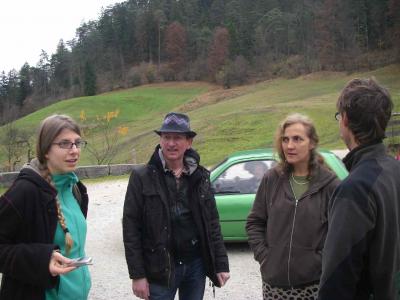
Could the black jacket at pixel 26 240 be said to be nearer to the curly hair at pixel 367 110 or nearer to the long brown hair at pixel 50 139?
the long brown hair at pixel 50 139

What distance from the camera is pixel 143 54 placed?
3583 inches

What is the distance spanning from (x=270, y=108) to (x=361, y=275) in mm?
31218

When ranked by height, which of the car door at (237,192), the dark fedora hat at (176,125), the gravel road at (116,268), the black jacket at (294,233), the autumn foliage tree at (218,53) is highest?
the autumn foliage tree at (218,53)

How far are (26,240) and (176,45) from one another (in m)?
82.3

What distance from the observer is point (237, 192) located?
6.98 meters

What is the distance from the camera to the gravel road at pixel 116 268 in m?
5.73

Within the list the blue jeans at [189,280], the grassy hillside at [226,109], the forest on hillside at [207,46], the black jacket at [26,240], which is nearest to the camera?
the black jacket at [26,240]

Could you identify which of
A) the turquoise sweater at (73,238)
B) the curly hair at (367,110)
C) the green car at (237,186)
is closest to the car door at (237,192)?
the green car at (237,186)

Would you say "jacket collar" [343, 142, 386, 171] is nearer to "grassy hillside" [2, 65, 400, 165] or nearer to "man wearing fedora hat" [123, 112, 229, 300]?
"man wearing fedora hat" [123, 112, 229, 300]

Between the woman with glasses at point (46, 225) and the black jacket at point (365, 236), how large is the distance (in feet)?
4.41

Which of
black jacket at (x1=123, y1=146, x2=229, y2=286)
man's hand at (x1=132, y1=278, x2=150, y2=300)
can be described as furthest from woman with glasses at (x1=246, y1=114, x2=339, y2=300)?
man's hand at (x1=132, y1=278, x2=150, y2=300)

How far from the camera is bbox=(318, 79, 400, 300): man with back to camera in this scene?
5.99ft

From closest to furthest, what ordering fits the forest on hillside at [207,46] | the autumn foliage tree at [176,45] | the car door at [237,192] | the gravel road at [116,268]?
the gravel road at [116,268]
the car door at [237,192]
the forest on hillside at [207,46]
the autumn foliage tree at [176,45]

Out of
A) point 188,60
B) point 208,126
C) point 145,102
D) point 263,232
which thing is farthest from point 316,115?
point 188,60
